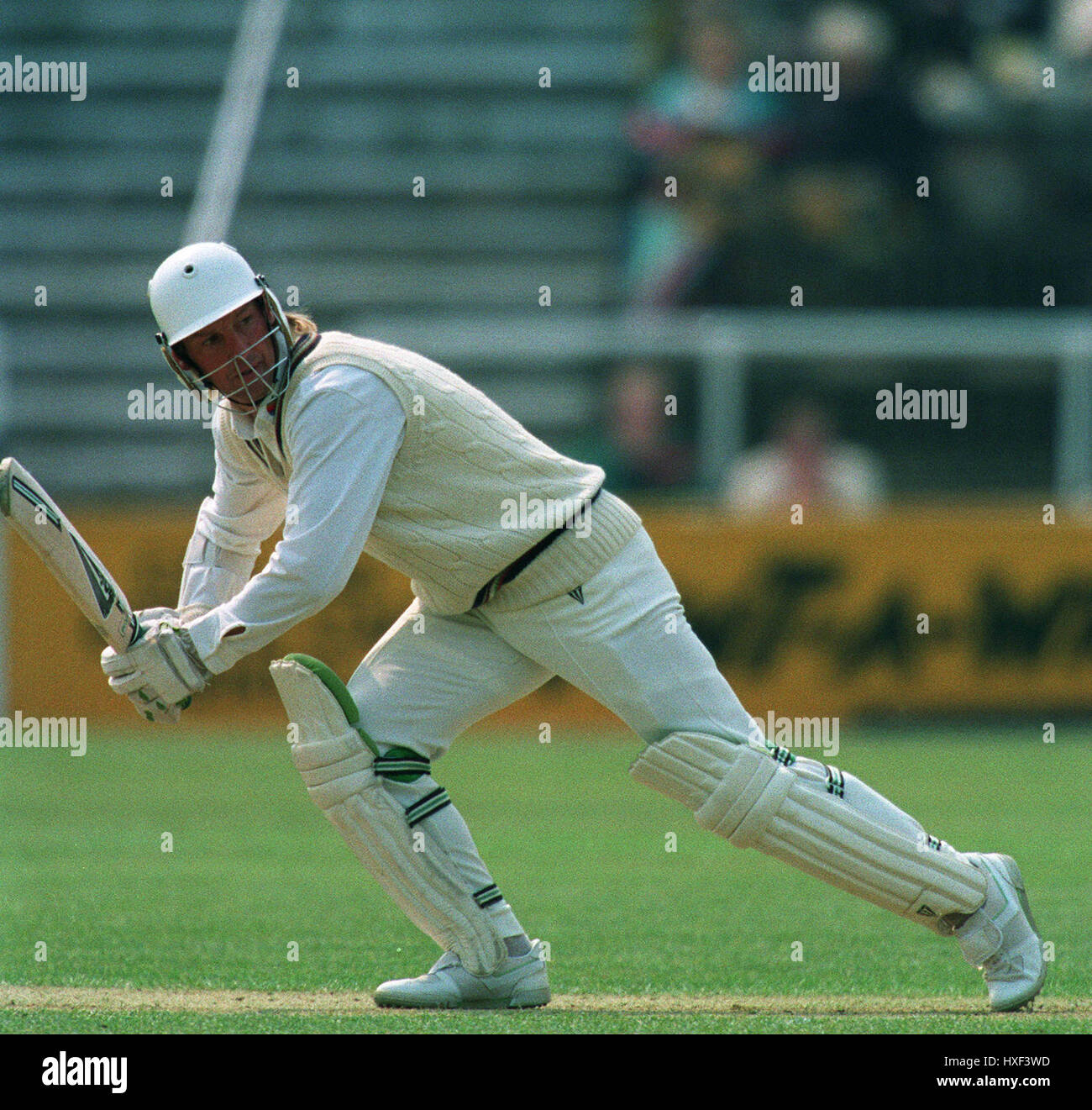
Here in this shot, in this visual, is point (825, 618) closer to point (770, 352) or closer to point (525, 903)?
point (770, 352)

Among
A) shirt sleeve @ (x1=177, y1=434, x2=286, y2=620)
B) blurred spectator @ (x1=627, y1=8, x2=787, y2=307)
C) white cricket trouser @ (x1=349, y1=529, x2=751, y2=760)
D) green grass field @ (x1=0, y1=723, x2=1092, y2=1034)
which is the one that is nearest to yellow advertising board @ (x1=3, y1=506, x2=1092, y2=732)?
green grass field @ (x1=0, y1=723, x2=1092, y2=1034)

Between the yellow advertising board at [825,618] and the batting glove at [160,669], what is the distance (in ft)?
19.3

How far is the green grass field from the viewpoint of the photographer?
4.35 m

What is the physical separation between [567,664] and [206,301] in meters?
1.15

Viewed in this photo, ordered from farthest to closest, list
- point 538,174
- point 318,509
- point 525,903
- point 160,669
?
point 538,174, point 525,903, point 160,669, point 318,509

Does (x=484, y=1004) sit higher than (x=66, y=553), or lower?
lower

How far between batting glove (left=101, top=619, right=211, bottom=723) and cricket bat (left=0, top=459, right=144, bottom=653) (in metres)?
0.04

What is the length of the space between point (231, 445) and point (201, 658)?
0.61 metres

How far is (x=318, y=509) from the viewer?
4160mm

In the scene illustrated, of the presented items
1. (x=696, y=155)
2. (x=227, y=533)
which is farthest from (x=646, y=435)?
(x=227, y=533)

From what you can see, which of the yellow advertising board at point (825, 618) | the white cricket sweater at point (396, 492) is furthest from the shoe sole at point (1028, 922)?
the yellow advertising board at point (825, 618)

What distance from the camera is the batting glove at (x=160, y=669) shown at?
4254 mm

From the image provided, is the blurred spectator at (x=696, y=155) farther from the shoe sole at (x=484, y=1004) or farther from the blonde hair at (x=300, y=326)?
the shoe sole at (x=484, y=1004)

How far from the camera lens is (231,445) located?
460 centimetres
